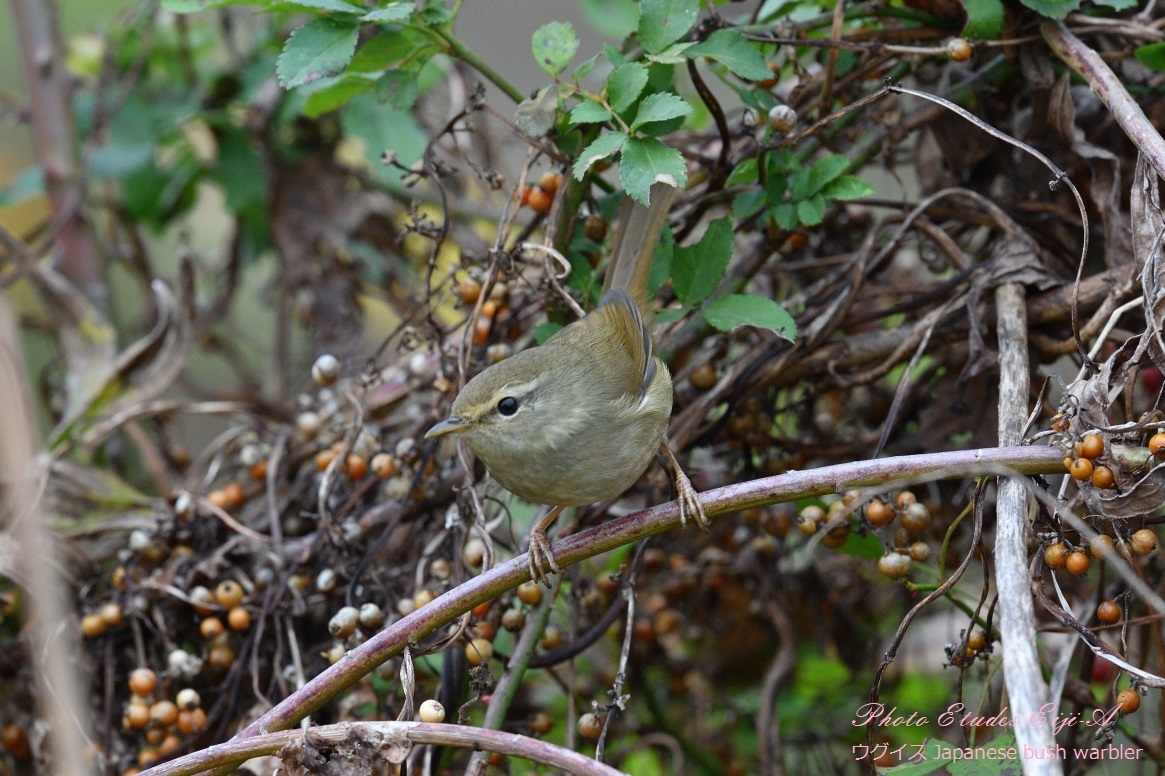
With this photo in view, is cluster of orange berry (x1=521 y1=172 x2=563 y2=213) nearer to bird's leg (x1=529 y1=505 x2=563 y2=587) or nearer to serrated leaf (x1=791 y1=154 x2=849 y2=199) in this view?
serrated leaf (x1=791 y1=154 x2=849 y2=199)

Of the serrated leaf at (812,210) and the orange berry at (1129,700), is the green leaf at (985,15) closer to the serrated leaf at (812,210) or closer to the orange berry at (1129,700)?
the serrated leaf at (812,210)

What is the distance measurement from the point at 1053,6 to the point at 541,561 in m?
1.64

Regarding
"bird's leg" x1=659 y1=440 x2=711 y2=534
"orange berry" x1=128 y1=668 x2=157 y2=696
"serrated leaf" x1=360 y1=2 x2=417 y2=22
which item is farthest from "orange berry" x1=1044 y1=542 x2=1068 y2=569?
"orange berry" x1=128 y1=668 x2=157 y2=696

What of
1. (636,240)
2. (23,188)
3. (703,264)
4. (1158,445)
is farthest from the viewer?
(23,188)

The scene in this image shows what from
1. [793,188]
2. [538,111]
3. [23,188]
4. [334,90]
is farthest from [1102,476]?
[23,188]

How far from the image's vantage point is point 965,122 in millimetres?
2541

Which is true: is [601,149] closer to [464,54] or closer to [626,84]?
[626,84]

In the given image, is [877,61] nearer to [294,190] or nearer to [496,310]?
[496,310]

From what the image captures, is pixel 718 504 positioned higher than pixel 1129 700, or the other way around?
pixel 718 504

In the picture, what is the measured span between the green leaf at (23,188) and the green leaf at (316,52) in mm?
1865

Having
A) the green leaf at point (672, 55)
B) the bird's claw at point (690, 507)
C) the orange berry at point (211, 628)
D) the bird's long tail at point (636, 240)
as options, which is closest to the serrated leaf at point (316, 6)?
the green leaf at point (672, 55)

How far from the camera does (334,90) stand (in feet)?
8.14

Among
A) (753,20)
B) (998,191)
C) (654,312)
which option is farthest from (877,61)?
(654,312)

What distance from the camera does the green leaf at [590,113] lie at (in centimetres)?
201
